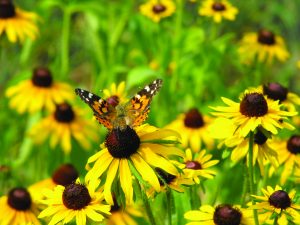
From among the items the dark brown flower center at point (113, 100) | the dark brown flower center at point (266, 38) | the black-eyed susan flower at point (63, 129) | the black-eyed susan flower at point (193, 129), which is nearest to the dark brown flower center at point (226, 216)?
the dark brown flower center at point (113, 100)

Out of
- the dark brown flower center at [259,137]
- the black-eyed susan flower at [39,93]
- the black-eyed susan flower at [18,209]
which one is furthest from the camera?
the black-eyed susan flower at [39,93]

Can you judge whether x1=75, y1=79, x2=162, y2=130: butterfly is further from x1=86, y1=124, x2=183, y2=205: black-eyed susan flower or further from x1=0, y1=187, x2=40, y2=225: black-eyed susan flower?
x1=0, y1=187, x2=40, y2=225: black-eyed susan flower

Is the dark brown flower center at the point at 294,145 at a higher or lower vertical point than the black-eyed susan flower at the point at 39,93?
higher

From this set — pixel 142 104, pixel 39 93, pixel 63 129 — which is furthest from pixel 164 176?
pixel 39 93

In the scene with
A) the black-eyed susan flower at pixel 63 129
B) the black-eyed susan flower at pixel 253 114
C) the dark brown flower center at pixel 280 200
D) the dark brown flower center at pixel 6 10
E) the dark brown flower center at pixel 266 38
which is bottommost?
the black-eyed susan flower at pixel 63 129

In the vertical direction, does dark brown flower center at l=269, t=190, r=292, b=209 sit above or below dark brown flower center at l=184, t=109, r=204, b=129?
above

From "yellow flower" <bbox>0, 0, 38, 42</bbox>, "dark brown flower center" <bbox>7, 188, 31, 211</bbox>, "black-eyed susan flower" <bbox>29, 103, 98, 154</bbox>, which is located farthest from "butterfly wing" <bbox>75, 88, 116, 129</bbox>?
"yellow flower" <bbox>0, 0, 38, 42</bbox>

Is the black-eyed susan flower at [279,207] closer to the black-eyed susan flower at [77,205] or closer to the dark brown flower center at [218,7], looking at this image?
the black-eyed susan flower at [77,205]
